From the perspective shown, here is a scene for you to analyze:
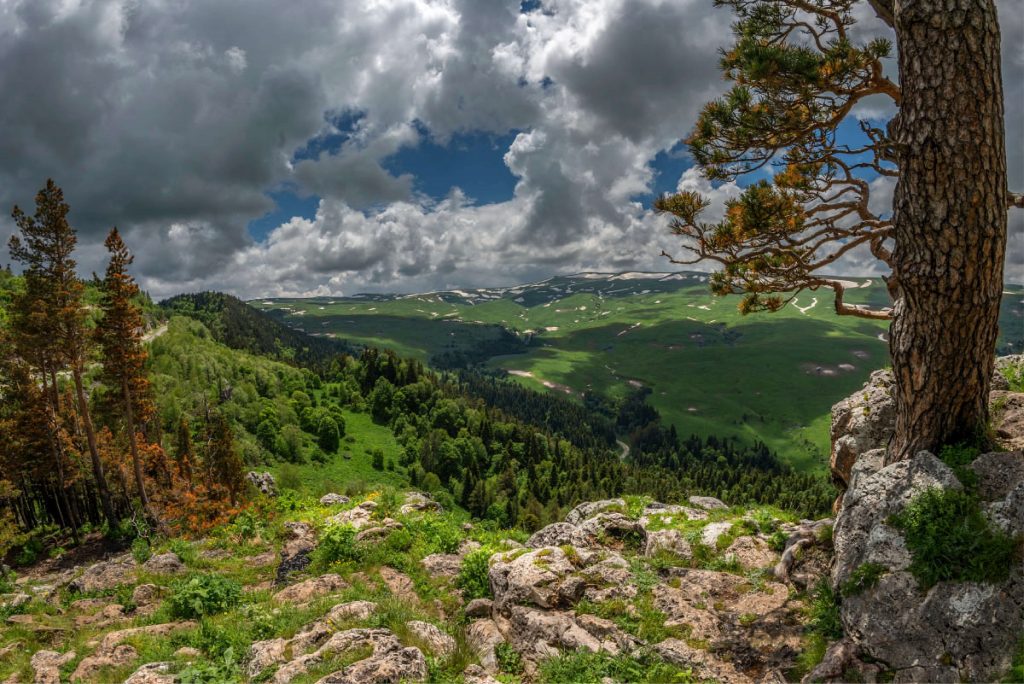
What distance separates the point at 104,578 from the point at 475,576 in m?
17.4

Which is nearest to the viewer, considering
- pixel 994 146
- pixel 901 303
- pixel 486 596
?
pixel 994 146

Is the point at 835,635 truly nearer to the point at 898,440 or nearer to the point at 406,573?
the point at 898,440

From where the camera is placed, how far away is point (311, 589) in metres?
14.4

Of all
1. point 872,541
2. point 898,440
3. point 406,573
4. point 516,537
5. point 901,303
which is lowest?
point 516,537

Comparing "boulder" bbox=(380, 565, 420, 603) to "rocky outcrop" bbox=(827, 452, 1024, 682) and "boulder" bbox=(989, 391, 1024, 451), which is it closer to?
"rocky outcrop" bbox=(827, 452, 1024, 682)

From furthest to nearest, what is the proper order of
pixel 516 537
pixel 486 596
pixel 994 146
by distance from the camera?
pixel 516 537 < pixel 486 596 < pixel 994 146

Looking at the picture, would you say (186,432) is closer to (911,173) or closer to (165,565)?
(165,565)

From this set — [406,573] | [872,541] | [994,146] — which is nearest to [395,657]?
[406,573]

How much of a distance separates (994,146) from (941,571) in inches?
295

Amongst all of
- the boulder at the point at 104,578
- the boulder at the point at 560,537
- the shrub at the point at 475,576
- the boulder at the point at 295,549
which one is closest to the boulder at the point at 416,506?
the boulder at the point at 295,549

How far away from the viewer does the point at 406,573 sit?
1620 centimetres

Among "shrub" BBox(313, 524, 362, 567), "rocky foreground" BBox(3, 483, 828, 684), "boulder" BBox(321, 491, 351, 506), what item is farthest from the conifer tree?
"boulder" BBox(321, 491, 351, 506)

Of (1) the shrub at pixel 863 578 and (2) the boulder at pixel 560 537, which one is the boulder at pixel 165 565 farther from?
(1) the shrub at pixel 863 578

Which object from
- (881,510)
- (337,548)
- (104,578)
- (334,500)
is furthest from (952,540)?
(334,500)
